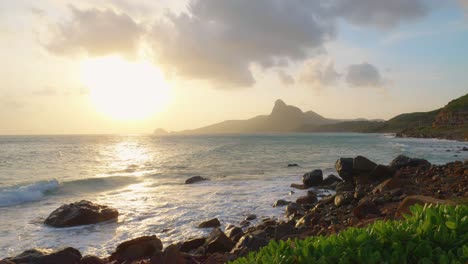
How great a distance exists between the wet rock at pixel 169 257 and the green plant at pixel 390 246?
13.9 feet

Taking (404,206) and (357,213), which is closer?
(404,206)

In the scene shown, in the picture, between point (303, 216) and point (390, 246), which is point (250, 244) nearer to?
point (303, 216)

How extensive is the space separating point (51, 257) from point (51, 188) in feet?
57.6

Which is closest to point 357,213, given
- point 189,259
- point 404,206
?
point 404,206

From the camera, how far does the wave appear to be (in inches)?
834

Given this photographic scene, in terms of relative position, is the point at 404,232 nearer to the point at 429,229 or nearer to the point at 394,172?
the point at 429,229

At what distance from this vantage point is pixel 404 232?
4.56 m

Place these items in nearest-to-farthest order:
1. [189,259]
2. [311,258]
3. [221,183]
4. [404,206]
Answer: [311,258]
[189,259]
[404,206]
[221,183]

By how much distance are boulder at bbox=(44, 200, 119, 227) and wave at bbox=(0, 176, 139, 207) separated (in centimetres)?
687

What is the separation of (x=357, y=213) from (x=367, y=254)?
27.7 ft

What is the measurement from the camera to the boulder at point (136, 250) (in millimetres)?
10094

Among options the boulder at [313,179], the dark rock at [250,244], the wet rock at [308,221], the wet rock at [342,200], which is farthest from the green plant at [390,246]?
the boulder at [313,179]

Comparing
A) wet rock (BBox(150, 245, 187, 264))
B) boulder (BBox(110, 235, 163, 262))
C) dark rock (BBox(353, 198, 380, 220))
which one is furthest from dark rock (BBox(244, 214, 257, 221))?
wet rock (BBox(150, 245, 187, 264))

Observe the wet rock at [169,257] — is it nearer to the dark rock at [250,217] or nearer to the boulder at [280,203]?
the dark rock at [250,217]
